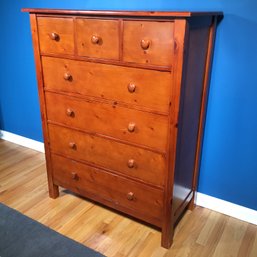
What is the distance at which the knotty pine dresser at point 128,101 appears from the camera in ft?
4.25

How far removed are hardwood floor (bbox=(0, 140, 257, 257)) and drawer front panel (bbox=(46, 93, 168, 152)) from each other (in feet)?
2.00

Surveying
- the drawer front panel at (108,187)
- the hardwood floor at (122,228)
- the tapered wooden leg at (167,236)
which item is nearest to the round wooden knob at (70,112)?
the drawer front panel at (108,187)

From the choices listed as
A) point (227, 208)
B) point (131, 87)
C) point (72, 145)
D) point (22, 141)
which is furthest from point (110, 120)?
point (22, 141)

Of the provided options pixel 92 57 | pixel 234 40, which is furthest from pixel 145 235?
pixel 234 40

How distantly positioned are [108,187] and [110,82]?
2.17ft

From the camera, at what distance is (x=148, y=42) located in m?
1.28

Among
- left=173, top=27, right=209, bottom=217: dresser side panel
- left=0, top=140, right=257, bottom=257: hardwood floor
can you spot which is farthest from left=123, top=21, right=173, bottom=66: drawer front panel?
left=0, top=140, right=257, bottom=257: hardwood floor

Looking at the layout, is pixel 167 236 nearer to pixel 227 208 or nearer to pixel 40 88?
pixel 227 208

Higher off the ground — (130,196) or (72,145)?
(72,145)

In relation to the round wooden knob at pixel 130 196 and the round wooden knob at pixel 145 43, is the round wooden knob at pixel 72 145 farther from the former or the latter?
the round wooden knob at pixel 145 43

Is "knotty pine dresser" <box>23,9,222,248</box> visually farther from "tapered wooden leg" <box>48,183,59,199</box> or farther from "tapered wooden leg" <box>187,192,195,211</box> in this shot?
"tapered wooden leg" <box>48,183,59,199</box>

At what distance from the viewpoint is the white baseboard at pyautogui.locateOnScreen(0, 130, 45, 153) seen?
269 cm

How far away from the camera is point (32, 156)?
8.59 feet

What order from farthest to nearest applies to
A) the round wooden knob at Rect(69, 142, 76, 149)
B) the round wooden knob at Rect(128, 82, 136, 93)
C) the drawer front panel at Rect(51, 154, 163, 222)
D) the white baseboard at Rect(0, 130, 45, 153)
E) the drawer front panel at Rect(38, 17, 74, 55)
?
the white baseboard at Rect(0, 130, 45, 153)
the round wooden knob at Rect(69, 142, 76, 149)
the drawer front panel at Rect(51, 154, 163, 222)
the drawer front panel at Rect(38, 17, 74, 55)
the round wooden knob at Rect(128, 82, 136, 93)
